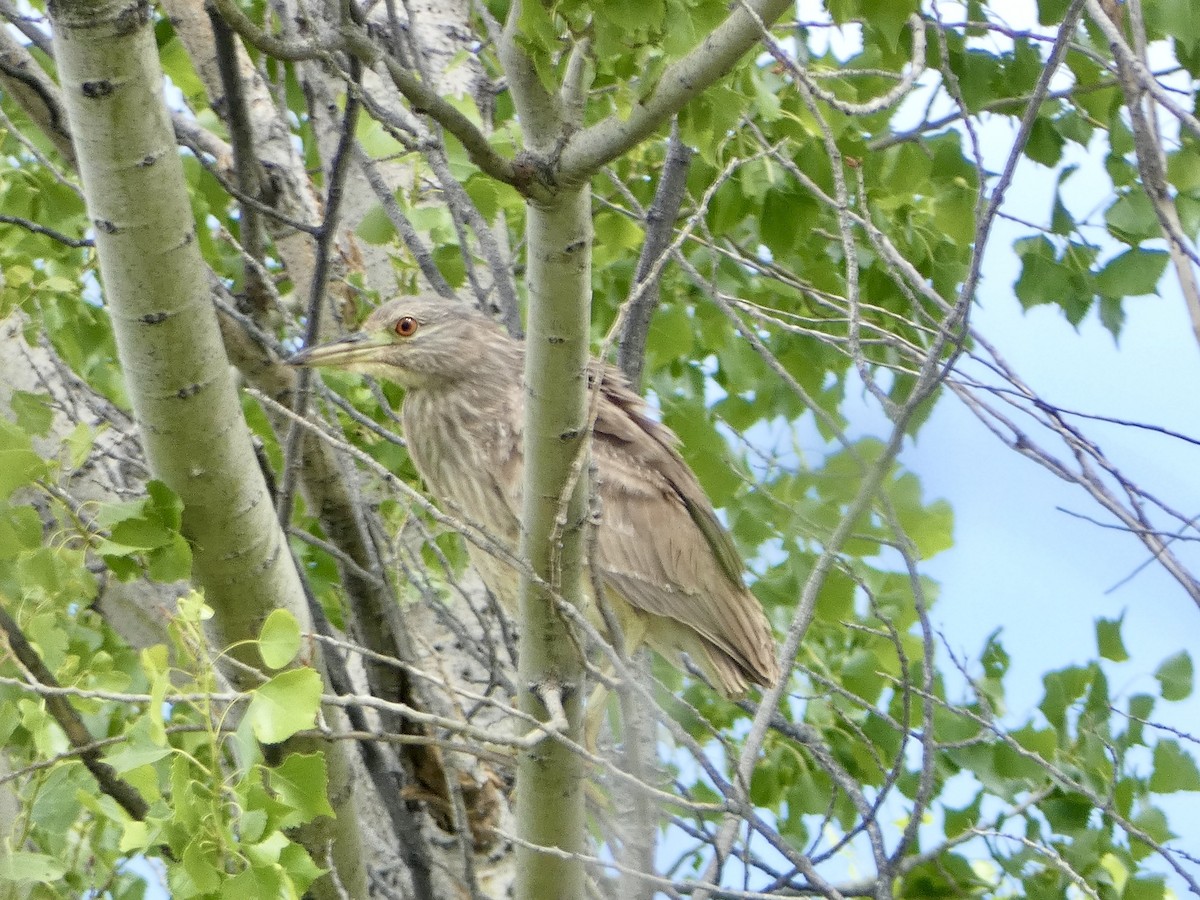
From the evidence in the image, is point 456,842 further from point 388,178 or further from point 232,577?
point 388,178

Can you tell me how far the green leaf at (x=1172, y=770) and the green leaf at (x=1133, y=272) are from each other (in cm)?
104

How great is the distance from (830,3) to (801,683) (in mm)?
3455

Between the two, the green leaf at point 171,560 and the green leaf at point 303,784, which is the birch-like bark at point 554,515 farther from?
the green leaf at point 171,560

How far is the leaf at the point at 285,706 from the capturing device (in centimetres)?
168

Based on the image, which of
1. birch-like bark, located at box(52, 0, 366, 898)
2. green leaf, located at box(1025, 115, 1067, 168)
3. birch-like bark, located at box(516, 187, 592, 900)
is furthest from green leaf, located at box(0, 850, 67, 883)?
green leaf, located at box(1025, 115, 1067, 168)

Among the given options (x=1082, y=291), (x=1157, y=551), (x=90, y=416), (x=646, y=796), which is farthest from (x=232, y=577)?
(x=1082, y=291)

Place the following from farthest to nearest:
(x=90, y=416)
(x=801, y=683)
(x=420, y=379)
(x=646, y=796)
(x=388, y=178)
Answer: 1. (x=801, y=683)
2. (x=388, y=178)
3. (x=420, y=379)
4. (x=90, y=416)
5. (x=646, y=796)

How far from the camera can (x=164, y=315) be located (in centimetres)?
191

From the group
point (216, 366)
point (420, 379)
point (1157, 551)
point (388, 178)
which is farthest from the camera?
point (388, 178)

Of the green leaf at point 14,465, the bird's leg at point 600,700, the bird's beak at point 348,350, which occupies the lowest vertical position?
the bird's leg at point 600,700

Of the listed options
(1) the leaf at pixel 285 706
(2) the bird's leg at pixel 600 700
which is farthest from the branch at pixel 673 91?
(2) the bird's leg at pixel 600 700

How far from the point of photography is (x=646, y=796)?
1.85 meters

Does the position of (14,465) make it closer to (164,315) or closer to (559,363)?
(164,315)

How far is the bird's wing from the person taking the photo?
3463 millimetres
